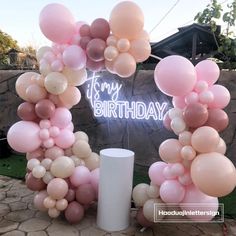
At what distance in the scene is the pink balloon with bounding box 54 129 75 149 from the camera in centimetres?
356

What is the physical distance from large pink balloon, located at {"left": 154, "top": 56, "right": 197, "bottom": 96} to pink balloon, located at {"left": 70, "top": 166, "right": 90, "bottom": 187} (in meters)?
1.47

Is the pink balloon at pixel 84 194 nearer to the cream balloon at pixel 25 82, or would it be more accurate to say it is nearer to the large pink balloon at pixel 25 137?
the large pink balloon at pixel 25 137

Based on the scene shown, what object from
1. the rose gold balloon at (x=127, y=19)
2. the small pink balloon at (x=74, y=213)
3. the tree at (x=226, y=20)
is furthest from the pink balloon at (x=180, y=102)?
the tree at (x=226, y=20)

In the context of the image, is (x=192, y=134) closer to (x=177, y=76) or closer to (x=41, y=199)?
(x=177, y=76)

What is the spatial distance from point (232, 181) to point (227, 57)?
404 cm

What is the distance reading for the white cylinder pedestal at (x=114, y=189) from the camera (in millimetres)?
3244

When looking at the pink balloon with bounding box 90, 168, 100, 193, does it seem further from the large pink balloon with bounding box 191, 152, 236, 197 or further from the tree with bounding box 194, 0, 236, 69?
the tree with bounding box 194, 0, 236, 69

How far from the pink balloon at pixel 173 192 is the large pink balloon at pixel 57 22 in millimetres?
2009

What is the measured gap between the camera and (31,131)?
11.1 feet

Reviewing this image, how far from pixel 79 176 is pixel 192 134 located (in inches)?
58.2

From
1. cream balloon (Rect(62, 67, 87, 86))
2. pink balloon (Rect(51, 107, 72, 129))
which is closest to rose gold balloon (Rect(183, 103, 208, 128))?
cream balloon (Rect(62, 67, 87, 86))

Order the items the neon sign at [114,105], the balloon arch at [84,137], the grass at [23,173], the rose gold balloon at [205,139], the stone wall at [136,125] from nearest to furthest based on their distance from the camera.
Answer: the rose gold balloon at [205,139], the balloon arch at [84,137], the grass at [23,173], the stone wall at [136,125], the neon sign at [114,105]

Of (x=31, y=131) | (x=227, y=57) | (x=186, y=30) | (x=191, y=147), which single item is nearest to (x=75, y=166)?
(x=31, y=131)

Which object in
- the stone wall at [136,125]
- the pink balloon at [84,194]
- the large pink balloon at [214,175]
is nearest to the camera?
the large pink balloon at [214,175]
